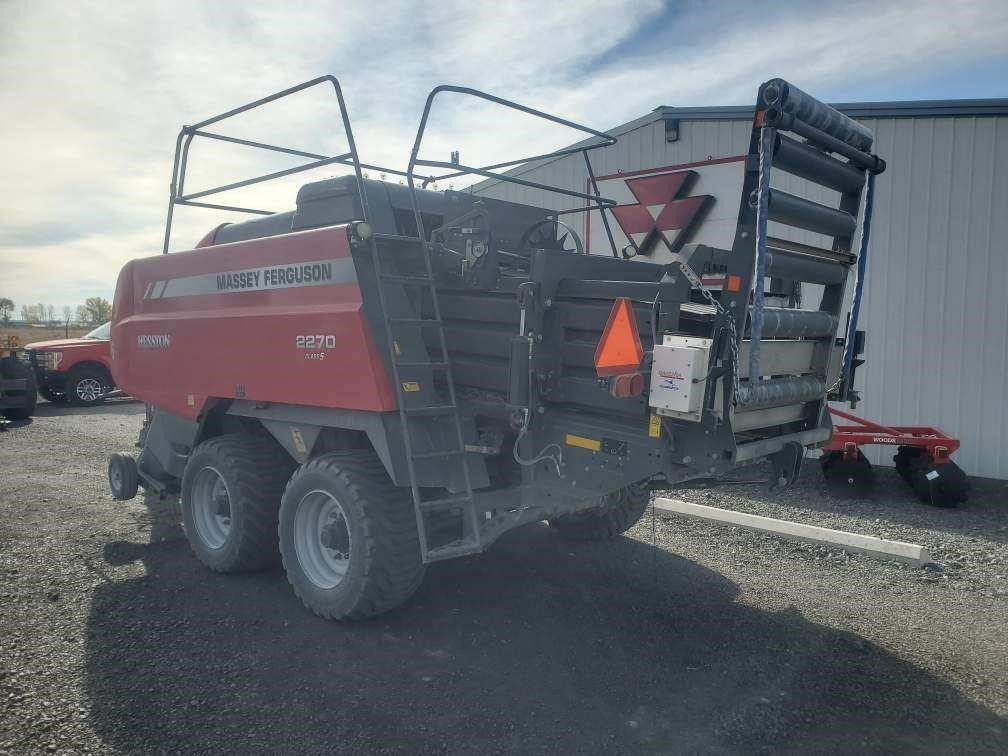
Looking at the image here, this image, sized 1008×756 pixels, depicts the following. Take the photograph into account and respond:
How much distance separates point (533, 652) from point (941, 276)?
21.4 feet

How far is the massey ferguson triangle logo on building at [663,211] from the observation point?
905 cm

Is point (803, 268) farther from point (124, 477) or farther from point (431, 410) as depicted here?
point (124, 477)

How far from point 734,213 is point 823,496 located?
3.40m

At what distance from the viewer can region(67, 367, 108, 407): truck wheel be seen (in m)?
14.7

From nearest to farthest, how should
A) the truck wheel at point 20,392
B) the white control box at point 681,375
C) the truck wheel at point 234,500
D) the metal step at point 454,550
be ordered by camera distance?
the white control box at point 681,375 → the metal step at point 454,550 → the truck wheel at point 234,500 → the truck wheel at point 20,392

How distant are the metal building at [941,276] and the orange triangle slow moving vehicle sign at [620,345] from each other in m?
5.95

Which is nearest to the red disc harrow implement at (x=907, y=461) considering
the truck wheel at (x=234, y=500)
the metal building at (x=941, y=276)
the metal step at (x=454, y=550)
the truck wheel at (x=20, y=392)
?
the metal building at (x=941, y=276)

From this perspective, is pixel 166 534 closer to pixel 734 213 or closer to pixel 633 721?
pixel 633 721

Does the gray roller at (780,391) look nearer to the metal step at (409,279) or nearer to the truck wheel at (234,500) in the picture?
the metal step at (409,279)

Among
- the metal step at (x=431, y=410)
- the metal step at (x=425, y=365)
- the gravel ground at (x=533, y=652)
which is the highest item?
the metal step at (x=425, y=365)

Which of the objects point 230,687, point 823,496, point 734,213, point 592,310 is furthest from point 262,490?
point 734,213

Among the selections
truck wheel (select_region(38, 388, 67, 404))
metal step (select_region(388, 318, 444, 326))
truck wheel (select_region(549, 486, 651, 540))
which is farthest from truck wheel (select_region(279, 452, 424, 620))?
truck wheel (select_region(38, 388, 67, 404))

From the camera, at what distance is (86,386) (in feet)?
48.7

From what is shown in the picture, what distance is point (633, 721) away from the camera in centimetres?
321
